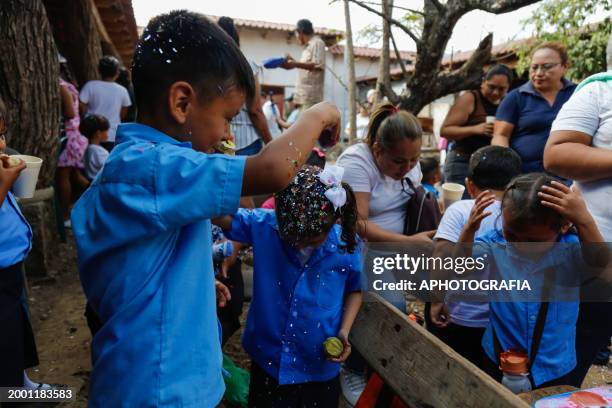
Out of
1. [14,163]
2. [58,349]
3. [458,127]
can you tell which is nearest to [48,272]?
[58,349]

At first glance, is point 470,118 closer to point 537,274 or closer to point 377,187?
point 377,187

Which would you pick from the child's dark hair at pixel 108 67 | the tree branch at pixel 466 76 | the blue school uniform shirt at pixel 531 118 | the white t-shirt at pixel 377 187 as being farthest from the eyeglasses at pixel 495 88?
the child's dark hair at pixel 108 67

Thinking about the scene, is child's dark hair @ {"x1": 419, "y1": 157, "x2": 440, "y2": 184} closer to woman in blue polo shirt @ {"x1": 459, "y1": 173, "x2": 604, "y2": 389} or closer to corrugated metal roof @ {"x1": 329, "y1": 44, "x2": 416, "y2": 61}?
woman in blue polo shirt @ {"x1": 459, "y1": 173, "x2": 604, "y2": 389}

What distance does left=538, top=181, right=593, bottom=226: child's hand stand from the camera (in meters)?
1.67

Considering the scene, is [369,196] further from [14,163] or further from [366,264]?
[14,163]

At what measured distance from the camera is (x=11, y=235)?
2057 mm

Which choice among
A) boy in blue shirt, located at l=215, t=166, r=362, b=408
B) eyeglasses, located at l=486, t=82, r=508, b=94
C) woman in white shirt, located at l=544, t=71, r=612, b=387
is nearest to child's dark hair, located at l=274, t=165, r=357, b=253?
boy in blue shirt, located at l=215, t=166, r=362, b=408

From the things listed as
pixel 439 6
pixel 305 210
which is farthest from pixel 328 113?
pixel 439 6

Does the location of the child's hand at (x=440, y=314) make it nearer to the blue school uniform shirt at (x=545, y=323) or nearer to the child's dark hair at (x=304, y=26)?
the blue school uniform shirt at (x=545, y=323)

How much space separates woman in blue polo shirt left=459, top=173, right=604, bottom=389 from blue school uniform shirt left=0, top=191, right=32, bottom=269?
6.57 feet

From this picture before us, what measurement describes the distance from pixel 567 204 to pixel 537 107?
187 centimetres

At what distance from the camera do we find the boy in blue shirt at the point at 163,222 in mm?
952

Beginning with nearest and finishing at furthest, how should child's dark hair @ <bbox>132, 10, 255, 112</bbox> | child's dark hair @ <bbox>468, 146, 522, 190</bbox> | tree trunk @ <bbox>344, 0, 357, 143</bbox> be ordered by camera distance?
child's dark hair @ <bbox>132, 10, 255, 112</bbox> → child's dark hair @ <bbox>468, 146, 522, 190</bbox> → tree trunk @ <bbox>344, 0, 357, 143</bbox>

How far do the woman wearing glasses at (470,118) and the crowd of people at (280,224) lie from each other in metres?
0.01
